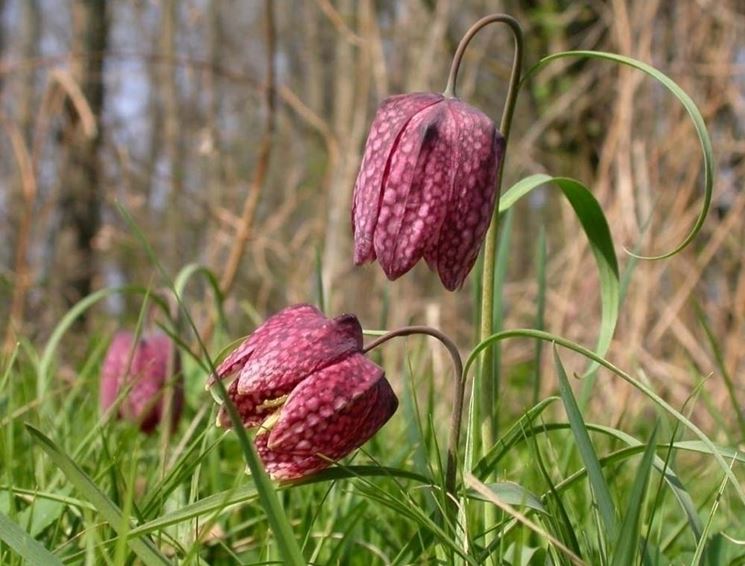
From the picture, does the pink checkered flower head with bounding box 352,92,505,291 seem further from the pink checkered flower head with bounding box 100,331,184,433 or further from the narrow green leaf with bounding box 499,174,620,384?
the pink checkered flower head with bounding box 100,331,184,433

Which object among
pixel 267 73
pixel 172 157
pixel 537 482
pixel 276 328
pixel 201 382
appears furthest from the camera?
pixel 172 157

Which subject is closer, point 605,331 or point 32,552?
point 32,552

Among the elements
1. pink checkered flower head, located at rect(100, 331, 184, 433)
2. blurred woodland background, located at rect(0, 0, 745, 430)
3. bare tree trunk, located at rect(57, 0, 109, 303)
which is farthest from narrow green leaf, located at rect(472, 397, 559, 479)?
bare tree trunk, located at rect(57, 0, 109, 303)

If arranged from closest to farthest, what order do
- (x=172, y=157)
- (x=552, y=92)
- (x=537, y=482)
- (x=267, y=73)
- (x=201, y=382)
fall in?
(x=537, y=482) < (x=201, y=382) < (x=267, y=73) < (x=552, y=92) < (x=172, y=157)

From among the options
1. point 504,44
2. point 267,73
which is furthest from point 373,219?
point 504,44

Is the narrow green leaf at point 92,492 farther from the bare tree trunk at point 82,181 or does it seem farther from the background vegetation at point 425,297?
the bare tree trunk at point 82,181

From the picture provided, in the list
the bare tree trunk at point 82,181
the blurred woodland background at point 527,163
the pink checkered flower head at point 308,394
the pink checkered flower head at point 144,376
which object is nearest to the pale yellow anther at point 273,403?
the pink checkered flower head at point 308,394

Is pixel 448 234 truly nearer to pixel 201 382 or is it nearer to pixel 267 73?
pixel 201 382

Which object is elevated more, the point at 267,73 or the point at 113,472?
the point at 267,73

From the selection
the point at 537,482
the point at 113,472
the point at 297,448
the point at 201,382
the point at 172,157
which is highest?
the point at 297,448
